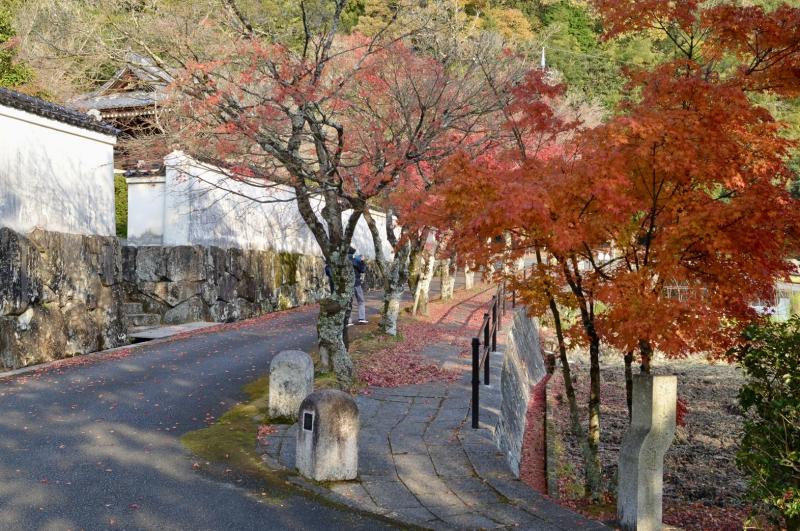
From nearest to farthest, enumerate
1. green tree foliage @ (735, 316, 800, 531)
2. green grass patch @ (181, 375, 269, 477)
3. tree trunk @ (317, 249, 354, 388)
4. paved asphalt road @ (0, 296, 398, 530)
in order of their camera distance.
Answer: paved asphalt road @ (0, 296, 398, 530), green tree foliage @ (735, 316, 800, 531), green grass patch @ (181, 375, 269, 477), tree trunk @ (317, 249, 354, 388)

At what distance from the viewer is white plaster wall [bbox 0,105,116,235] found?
47.8 ft

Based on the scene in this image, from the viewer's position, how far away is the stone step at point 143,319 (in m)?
20.0

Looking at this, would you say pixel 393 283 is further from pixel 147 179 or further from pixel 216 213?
pixel 147 179

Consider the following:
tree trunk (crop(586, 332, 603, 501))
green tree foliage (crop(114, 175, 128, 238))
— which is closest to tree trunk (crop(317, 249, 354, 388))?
tree trunk (crop(586, 332, 603, 501))

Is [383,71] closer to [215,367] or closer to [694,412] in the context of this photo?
[215,367]

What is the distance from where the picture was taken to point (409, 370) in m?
13.8

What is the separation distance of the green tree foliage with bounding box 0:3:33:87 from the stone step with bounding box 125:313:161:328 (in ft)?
21.9

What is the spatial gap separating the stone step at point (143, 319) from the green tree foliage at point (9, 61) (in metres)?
6.67

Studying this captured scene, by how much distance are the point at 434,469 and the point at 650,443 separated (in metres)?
2.41

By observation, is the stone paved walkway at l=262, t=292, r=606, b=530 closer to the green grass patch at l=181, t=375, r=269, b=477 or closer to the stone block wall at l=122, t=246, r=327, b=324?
the green grass patch at l=181, t=375, r=269, b=477

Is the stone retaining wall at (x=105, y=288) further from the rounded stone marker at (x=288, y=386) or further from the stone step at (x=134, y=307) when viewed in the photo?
the rounded stone marker at (x=288, y=386)

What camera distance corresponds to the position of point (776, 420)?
716cm

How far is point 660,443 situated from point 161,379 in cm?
862

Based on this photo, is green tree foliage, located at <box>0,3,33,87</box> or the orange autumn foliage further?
green tree foliage, located at <box>0,3,33,87</box>
